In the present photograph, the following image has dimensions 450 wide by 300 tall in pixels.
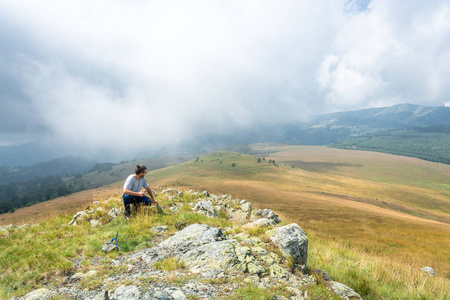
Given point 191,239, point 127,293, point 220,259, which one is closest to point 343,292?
point 220,259

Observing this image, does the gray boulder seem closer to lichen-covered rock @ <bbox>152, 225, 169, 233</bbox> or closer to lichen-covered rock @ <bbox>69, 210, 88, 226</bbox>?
lichen-covered rock @ <bbox>152, 225, 169, 233</bbox>

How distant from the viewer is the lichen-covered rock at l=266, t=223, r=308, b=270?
245 inches

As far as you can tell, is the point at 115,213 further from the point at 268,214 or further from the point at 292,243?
the point at 268,214

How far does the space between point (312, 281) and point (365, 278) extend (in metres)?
2.65

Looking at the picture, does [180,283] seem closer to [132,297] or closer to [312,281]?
[132,297]

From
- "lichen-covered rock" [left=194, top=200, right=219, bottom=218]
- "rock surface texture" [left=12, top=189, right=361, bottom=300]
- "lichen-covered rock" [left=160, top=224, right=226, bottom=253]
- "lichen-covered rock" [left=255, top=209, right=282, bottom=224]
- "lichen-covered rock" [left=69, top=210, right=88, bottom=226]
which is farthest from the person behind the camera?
"lichen-covered rock" [left=255, top=209, right=282, bottom=224]

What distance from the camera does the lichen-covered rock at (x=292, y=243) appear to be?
6.21 m

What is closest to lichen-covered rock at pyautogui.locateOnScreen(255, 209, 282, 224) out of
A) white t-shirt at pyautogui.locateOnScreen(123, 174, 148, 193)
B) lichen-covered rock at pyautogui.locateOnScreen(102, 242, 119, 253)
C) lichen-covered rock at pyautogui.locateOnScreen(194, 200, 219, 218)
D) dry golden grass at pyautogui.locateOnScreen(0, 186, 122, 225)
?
lichen-covered rock at pyautogui.locateOnScreen(194, 200, 219, 218)

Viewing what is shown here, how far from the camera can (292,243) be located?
6.38m

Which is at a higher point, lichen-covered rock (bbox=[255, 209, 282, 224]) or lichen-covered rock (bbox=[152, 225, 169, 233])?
lichen-covered rock (bbox=[152, 225, 169, 233])

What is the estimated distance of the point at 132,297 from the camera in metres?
4.02

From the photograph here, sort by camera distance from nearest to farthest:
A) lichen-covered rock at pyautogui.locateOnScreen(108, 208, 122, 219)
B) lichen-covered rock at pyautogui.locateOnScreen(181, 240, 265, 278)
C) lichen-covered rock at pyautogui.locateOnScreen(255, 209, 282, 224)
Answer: lichen-covered rock at pyautogui.locateOnScreen(181, 240, 265, 278) < lichen-covered rock at pyautogui.locateOnScreen(108, 208, 122, 219) < lichen-covered rock at pyautogui.locateOnScreen(255, 209, 282, 224)

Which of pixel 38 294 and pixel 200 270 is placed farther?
pixel 200 270

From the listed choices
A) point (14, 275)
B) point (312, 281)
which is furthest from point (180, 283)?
point (14, 275)
